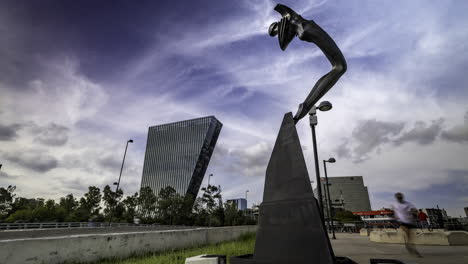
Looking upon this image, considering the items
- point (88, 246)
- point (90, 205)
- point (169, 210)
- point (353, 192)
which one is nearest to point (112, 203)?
point (90, 205)

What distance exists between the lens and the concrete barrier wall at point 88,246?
4729 millimetres

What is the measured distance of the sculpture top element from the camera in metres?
4.76

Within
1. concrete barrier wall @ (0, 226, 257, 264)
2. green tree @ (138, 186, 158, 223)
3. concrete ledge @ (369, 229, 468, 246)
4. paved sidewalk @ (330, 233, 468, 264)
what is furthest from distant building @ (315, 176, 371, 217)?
concrete barrier wall @ (0, 226, 257, 264)

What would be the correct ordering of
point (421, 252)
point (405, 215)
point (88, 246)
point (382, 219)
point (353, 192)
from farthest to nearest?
point (353, 192), point (382, 219), point (421, 252), point (405, 215), point (88, 246)

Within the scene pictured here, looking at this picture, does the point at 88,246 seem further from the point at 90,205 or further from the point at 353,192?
the point at 353,192

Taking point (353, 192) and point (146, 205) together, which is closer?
point (146, 205)

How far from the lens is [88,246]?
5961mm

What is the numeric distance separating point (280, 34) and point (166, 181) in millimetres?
104300

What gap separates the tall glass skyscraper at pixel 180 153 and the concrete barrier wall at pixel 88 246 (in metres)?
89.3

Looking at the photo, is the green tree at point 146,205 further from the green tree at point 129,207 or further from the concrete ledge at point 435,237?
the concrete ledge at point 435,237

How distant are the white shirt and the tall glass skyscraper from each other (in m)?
92.5

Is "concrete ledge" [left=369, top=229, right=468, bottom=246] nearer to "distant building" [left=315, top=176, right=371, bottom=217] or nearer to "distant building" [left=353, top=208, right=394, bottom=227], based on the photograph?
"distant building" [left=353, top=208, right=394, bottom=227]

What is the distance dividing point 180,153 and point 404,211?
3941 inches

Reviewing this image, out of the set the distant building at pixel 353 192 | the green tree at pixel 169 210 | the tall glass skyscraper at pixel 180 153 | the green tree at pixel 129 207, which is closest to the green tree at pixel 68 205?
the green tree at pixel 129 207
